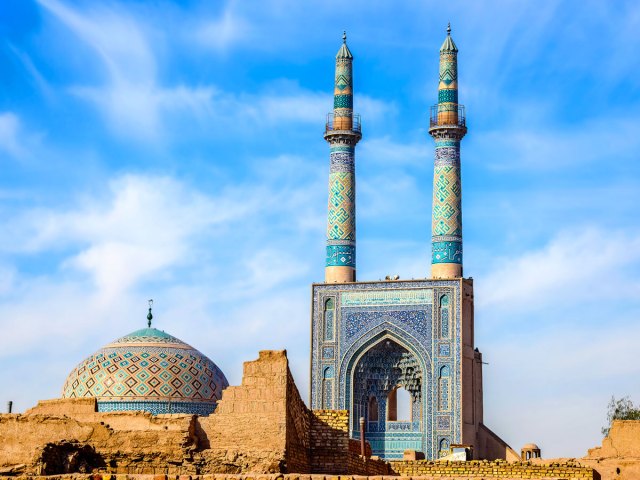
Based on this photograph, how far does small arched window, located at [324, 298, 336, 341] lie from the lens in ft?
98.0

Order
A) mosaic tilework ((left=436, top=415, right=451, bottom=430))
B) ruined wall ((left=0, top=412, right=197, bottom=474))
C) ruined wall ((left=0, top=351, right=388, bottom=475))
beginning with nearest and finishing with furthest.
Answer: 1. ruined wall ((left=0, top=412, right=197, bottom=474))
2. ruined wall ((left=0, top=351, right=388, bottom=475))
3. mosaic tilework ((left=436, top=415, right=451, bottom=430))

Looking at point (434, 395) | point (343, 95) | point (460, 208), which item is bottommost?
point (434, 395)

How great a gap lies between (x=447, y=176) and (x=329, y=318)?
3.81 metres

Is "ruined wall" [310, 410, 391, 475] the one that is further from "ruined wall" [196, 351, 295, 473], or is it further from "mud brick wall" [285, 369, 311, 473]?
"ruined wall" [196, 351, 295, 473]

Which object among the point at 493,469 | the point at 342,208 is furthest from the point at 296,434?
the point at 342,208

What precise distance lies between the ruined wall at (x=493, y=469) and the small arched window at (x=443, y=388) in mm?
8770

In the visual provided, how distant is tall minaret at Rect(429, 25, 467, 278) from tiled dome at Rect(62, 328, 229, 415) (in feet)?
23.4

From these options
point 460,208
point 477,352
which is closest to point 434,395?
point 477,352

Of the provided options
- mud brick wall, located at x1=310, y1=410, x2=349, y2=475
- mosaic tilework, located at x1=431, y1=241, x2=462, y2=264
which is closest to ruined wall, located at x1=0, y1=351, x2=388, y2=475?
mud brick wall, located at x1=310, y1=410, x2=349, y2=475

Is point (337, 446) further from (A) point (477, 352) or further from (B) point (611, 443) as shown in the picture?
(A) point (477, 352)

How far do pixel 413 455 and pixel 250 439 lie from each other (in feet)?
34.4

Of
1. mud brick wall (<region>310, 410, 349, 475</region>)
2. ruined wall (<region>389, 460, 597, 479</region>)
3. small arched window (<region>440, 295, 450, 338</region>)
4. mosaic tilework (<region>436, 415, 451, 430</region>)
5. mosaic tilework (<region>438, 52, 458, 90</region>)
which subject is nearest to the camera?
mud brick wall (<region>310, 410, 349, 475</region>)

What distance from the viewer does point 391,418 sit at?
30500mm

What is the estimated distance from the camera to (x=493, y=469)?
720 inches
